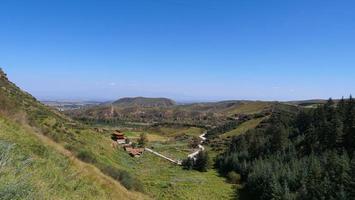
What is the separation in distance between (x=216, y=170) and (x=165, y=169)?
19.0 meters

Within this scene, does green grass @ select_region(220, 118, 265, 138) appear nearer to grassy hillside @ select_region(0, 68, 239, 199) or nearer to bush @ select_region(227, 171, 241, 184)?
grassy hillside @ select_region(0, 68, 239, 199)

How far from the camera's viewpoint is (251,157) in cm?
9819

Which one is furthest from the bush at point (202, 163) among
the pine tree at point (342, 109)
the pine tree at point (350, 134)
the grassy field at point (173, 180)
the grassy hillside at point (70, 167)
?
the pine tree at point (342, 109)

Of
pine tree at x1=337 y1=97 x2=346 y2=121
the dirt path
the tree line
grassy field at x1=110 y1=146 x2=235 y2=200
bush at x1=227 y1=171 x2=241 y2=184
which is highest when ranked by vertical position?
pine tree at x1=337 y1=97 x2=346 y2=121

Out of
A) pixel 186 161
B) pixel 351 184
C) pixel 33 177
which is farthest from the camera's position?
pixel 186 161

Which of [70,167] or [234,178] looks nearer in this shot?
[70,167]

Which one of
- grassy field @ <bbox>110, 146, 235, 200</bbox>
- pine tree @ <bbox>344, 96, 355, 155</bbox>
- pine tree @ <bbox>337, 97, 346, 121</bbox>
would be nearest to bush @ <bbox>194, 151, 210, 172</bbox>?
grassy field @ <bbox>110, 146, 235, 200</bbox>

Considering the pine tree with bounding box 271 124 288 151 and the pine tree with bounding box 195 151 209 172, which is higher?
the pine tree with bounding box 271 124 288 151

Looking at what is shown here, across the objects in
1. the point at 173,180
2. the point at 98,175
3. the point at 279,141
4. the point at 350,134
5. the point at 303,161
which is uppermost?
the point at 98,175

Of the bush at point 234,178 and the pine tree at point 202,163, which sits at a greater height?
the pine tree at point 202,163

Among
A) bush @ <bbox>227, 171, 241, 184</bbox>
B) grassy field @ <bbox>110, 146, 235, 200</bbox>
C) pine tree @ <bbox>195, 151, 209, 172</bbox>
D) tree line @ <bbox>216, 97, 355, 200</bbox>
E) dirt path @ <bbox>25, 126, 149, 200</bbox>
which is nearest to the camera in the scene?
dirt path @ <bbox>25, 126, 149, 200</bbox>

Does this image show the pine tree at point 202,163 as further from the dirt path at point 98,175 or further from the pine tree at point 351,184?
the dirt path at point 98,175

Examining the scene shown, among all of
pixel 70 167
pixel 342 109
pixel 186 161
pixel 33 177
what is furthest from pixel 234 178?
pixel 33 177

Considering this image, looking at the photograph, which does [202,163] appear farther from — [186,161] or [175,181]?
[175,181]
